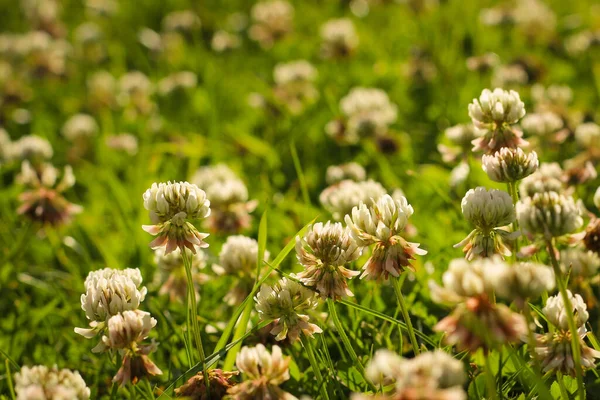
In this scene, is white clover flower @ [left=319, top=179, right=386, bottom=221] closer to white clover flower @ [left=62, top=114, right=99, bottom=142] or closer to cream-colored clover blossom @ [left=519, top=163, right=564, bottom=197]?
cream-colored clover blossom @ [left=519, top=163, right=564, bottom=197]

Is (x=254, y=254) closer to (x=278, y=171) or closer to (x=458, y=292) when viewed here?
(x=458, y=292)

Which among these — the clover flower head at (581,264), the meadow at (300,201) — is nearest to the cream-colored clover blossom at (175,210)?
the meadow at (300,201)

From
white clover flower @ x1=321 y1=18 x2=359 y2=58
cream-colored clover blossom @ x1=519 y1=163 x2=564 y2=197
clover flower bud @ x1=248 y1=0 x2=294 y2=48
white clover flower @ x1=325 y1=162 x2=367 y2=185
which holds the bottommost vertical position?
white clover flower @ x1=325 y1=162 x2=367 y2=185

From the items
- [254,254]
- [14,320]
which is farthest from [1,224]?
[254,254]

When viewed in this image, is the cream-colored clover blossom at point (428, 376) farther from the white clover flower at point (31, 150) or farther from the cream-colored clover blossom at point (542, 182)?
the white clover flower at point (31, 150)

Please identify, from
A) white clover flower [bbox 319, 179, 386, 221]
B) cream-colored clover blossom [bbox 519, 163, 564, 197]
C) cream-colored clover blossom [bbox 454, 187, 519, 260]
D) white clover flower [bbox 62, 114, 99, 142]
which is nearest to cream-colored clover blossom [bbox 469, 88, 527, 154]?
cream-colored clover blossom [bbox 519, 163, 564, 197]

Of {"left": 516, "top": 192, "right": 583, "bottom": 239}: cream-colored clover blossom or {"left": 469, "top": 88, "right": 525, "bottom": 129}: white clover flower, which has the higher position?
{"left": 469, "top": 88, "right": 525, "bottom": 129}: white clover flower

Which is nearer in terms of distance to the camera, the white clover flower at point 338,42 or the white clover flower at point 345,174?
the white clover flower at point 345,174
